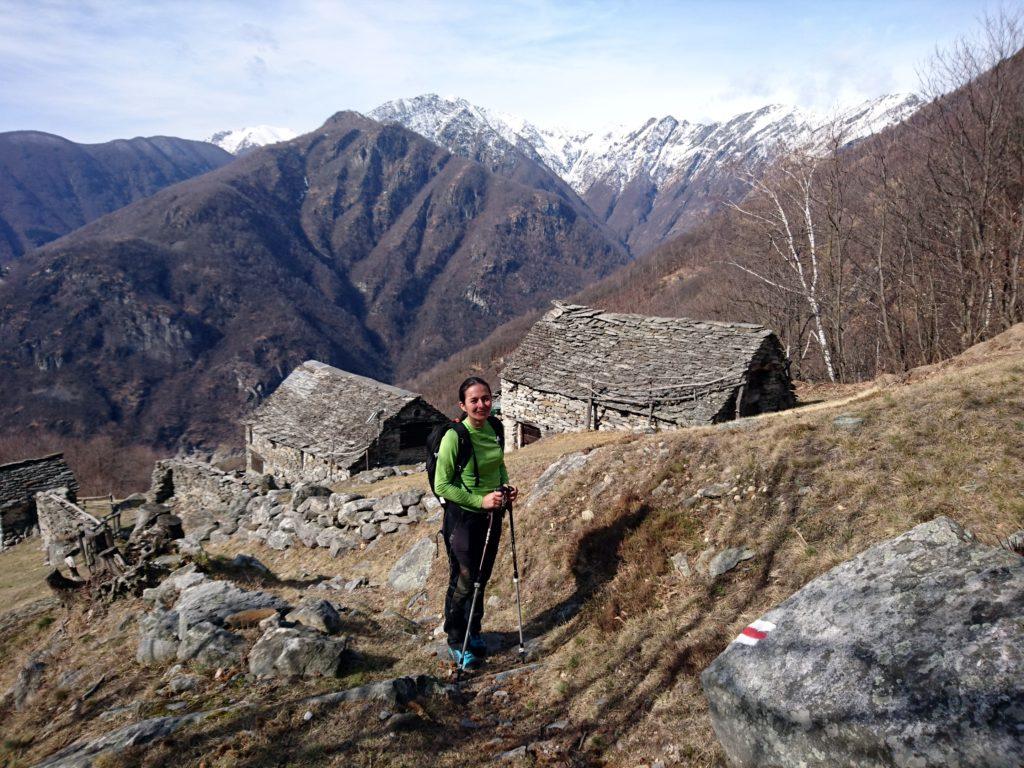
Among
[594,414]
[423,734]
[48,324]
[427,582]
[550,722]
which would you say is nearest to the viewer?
[423,734]

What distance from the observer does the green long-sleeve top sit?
5.97m

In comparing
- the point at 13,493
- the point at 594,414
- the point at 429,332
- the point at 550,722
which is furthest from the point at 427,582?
the point at 429,332

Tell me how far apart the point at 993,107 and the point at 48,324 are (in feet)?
514

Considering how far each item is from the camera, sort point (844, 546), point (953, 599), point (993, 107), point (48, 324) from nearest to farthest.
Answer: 1. point (953, 599)
2. point (844, 546)
3. point (993, 107)
4. point (48, 324)

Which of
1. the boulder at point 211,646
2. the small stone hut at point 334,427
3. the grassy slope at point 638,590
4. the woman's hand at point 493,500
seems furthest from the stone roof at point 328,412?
the woman's hand at point 493,500

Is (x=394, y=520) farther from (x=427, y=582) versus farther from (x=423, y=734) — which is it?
(x=423, y=734)

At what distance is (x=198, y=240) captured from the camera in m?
175

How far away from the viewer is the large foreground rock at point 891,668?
272 cm

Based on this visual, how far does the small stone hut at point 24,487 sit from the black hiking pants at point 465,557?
111 feet

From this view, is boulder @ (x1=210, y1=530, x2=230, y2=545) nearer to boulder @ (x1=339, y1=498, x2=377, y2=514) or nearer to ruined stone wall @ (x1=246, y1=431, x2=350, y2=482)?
boulder @ (x1=339, y1=498, x2=377, y2=514)

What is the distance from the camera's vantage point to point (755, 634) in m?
3.92

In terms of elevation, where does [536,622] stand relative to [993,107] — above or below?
below

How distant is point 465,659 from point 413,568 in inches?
152

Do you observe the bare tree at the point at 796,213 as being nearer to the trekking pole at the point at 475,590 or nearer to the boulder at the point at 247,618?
the trekking pole at the point at 475,590
